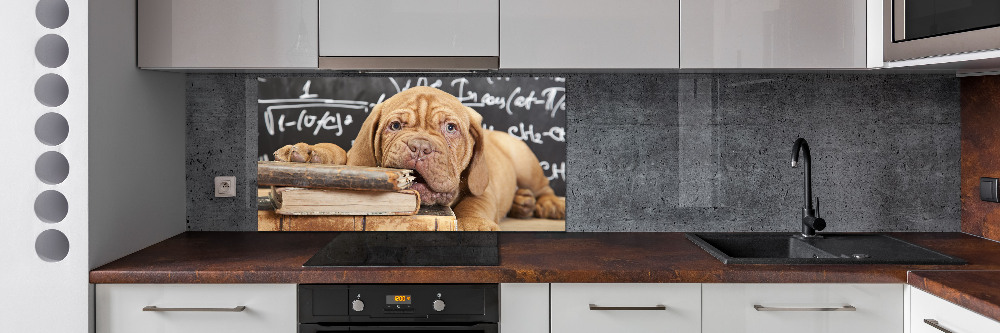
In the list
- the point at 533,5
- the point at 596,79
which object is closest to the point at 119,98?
the point at 533,5

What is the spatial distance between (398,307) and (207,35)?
995 mm

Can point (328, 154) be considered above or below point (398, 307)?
above

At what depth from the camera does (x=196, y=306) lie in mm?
1841

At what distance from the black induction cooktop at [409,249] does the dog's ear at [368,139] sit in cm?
24

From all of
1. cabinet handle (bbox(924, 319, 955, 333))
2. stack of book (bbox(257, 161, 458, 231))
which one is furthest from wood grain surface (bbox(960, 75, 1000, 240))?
stack of book (bbox(257, 161, 458, 231))

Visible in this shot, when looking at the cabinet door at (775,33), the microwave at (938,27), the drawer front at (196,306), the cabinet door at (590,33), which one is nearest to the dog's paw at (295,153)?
the drawer front at (196,306)

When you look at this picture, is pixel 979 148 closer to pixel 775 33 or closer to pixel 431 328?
pixel 775 33

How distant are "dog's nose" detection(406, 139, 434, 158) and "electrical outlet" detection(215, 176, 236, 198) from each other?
0.64m

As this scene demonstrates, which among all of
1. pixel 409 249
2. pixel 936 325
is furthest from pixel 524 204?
pixel 936 325

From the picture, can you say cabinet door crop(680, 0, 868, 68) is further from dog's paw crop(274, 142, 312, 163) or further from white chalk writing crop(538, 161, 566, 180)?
dog's paw crop(274, 142, 312, 163)

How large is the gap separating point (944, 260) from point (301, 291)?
5.45 ft

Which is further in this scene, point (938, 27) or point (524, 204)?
point (524, 204)

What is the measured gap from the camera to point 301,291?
1820mm

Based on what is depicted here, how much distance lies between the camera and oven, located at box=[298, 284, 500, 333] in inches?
71.2
